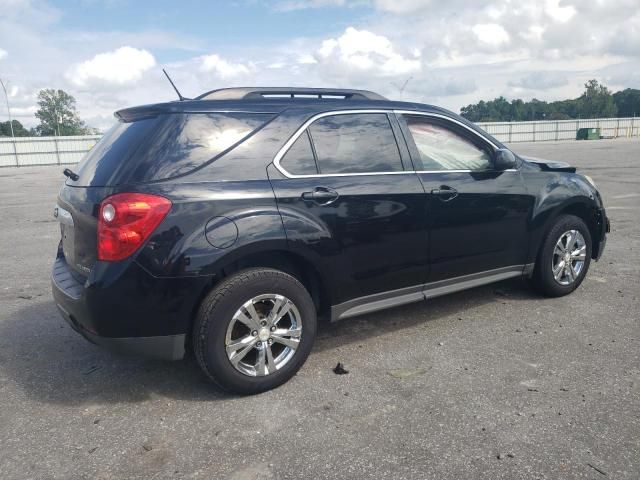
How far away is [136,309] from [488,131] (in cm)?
6944

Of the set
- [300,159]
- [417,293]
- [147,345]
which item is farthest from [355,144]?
[147,345]

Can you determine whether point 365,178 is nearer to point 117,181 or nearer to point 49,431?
point 117,181

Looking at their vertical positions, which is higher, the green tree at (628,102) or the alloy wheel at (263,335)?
the green tree at (628,102)

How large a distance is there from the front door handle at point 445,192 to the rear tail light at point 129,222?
1976 mm

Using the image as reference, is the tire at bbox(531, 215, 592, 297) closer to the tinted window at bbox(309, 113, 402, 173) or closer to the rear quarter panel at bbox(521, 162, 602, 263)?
the rear quarter panel at bbox(521, 162, 602, 263)

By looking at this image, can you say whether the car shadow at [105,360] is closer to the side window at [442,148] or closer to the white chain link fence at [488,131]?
the side window at [442,148]

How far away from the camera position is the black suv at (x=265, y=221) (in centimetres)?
290

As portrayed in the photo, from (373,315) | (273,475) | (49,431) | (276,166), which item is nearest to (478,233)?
(373,315)

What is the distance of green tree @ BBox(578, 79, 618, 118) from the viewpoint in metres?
122

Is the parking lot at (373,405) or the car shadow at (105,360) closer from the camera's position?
the parking lot at (373,405)

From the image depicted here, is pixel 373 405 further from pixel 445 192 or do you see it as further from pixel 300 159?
pixel 445 192

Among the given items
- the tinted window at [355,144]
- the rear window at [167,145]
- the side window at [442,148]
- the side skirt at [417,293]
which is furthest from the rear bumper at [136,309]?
the side window at [442,148]

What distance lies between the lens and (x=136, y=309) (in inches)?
114

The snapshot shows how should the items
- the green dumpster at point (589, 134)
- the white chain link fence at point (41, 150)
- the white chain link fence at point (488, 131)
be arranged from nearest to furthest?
the white chain link fence at point (41, 150) → the white chain link fence at point (488, 131) → the green dumpster at point (589, 134)
